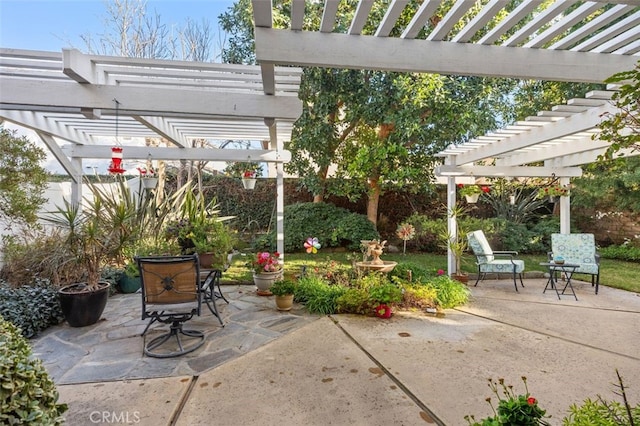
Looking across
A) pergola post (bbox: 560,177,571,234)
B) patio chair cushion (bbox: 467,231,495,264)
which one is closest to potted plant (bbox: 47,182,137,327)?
patio chair cushion (bbox: 467,231,495,264)

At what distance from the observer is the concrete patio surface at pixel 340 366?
222cm

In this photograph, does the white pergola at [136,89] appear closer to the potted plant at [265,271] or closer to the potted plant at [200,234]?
the potted plant at [200,234]

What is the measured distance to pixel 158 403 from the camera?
2.30m

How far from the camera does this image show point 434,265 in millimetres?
7430

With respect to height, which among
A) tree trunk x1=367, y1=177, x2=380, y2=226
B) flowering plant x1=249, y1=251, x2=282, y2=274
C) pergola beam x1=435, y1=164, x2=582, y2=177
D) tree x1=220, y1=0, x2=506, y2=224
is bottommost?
flowering plant x1=249, y1=251, x2=282, y2=274

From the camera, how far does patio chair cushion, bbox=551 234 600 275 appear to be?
569 cm

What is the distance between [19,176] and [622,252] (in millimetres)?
11653

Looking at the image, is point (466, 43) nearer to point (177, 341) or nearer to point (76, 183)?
point (177, 341)

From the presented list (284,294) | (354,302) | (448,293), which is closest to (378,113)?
(448,293)

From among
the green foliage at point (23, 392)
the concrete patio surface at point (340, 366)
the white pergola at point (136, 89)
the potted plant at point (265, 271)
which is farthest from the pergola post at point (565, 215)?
the green foliage at point (23, 392)

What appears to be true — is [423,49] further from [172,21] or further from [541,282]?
[172,21]

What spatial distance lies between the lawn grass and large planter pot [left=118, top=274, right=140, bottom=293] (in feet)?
4.55

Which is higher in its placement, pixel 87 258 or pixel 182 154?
pixel 182 154

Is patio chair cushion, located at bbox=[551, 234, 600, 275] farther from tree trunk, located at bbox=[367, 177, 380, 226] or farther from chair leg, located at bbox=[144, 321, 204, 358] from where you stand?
chair leg, located at bbox=[144, 321, 204, 358]
